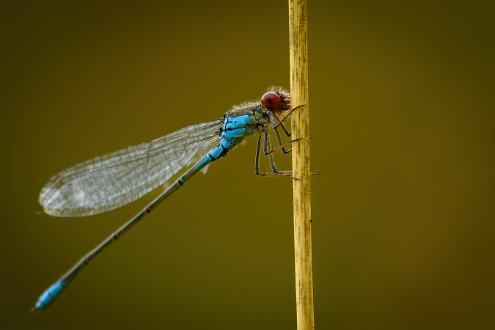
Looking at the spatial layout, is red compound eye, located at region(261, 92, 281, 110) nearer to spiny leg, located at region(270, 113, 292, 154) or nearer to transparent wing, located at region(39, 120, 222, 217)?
spiny leg, located at region(270, 113, 292, 154)

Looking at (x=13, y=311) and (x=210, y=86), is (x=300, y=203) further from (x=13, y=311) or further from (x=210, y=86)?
(x=13, y=311)

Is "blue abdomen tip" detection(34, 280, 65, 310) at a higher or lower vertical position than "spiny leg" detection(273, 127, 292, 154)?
lower

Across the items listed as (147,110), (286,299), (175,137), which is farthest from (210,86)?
(286,299)

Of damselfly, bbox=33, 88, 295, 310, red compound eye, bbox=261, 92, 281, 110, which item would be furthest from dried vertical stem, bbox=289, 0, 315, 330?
damselfly, bbox=33, 88, 295, 310

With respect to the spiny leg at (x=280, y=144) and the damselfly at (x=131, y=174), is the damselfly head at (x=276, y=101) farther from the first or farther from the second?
the damselfly at (x=131, y=174)

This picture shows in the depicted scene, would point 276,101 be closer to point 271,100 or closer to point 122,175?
point 271,100

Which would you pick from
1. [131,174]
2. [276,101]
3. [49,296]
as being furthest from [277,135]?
[49,296]
